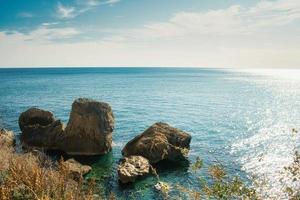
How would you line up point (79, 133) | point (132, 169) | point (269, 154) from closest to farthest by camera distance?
point (132, 169) < point (79, 133) < point (269, 154)

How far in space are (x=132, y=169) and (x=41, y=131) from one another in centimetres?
1539

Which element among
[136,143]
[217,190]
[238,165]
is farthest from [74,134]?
[217,190]

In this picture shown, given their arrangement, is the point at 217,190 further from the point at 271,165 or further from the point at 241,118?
the point at 241,118

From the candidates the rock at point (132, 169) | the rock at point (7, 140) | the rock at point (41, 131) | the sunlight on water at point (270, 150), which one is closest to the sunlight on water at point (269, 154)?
the sunlight on water at point (270, 150)

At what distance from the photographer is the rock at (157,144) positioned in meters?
35.6

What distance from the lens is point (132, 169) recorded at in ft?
101

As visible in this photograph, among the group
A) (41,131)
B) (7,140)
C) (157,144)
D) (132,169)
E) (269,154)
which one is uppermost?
(7,140)

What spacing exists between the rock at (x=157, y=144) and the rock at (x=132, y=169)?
83.0 inches

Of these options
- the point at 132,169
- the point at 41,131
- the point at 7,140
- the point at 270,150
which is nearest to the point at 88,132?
the point at 41,131

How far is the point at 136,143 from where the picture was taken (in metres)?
37.2

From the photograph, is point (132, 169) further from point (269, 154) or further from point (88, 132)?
point (269, 154)

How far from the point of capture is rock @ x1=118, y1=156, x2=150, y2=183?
97.1 ft

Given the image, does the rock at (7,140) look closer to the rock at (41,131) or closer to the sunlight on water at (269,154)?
the rock at (41,131)

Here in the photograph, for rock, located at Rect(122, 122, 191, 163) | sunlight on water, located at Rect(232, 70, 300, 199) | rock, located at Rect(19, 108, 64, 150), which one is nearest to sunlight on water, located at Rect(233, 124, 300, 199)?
sunlight on water, located at Rect(232, 70, 300, 199)
